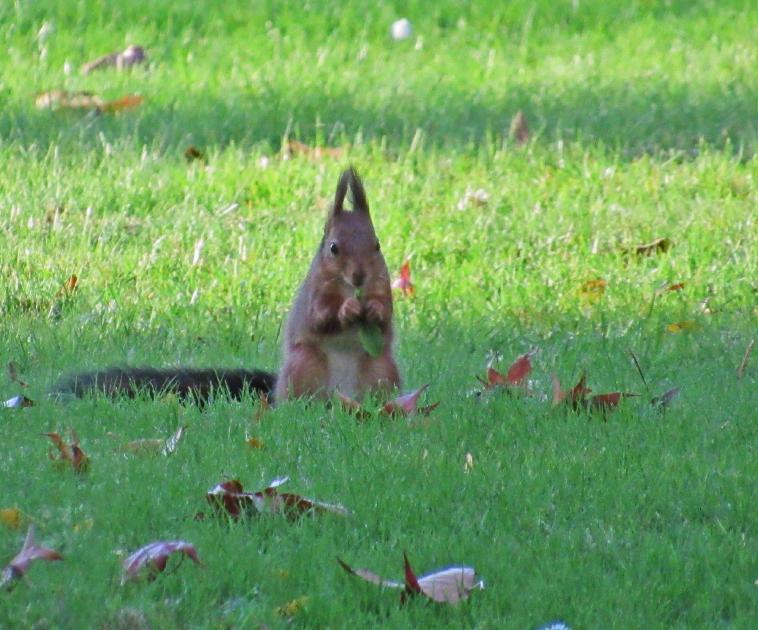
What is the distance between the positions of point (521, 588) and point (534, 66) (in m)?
6.16

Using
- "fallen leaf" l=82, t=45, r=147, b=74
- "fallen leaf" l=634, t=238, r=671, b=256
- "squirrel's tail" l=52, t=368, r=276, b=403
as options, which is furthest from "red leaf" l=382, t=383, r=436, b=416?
"fallen leaf" l=82, t=45, r=147, b=74

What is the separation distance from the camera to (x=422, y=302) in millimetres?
5801

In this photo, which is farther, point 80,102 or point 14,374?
point 80,102

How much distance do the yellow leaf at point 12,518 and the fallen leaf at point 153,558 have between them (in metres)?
0.29

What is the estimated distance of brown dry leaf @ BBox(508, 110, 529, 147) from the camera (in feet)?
25.2

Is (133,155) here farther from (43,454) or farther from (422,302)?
(43,454)

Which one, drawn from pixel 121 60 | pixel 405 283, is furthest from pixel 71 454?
pixel 121 60

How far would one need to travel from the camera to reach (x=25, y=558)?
306 cm

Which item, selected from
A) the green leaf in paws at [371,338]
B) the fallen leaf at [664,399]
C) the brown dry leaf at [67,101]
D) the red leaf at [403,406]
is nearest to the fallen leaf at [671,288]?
the fallen leaf at [664,399]

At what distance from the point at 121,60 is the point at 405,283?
3490 mm

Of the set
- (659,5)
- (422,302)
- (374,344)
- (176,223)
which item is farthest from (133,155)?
(659,5)

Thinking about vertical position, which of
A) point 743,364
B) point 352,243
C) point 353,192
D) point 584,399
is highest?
point 353,192

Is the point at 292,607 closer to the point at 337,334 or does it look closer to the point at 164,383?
the point at 337,334

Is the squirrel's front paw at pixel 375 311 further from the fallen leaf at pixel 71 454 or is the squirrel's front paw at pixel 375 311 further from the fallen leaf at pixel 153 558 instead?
the fallen leaf at pixel 153 558
